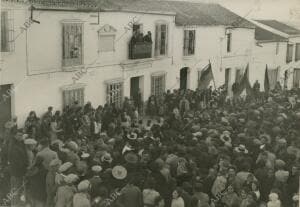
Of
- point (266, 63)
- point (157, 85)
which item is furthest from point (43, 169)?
point (266, 63)

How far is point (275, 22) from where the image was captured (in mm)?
7152

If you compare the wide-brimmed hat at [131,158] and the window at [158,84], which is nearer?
the wide-brimmed hat at [131,158]

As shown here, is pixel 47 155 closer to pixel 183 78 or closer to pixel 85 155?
pixel 85 155

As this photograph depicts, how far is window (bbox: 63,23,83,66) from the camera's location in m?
8.08

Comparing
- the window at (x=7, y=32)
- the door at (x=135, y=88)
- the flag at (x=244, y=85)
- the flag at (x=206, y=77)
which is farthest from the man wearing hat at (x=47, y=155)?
the flag at (x=244, y=85)

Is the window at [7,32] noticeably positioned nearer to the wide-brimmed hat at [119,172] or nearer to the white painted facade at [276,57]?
the wide-brimmed hat at [119,172]

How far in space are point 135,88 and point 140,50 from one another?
0.76m

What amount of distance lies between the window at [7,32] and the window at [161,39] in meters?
3.19

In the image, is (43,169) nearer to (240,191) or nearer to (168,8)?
(240,191)

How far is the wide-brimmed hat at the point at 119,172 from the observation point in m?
6.10

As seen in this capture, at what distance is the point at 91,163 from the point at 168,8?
4732 mm

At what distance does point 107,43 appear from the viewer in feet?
28.5

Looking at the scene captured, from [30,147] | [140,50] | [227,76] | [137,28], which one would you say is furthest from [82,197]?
[227,76]

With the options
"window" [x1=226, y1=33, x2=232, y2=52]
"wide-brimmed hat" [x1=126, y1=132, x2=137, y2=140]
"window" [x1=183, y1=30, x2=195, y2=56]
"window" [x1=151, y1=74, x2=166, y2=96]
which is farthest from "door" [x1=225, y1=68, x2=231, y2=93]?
"wide-brimmed hat" [x1=126, y1=132, x2=137, y2=140]
